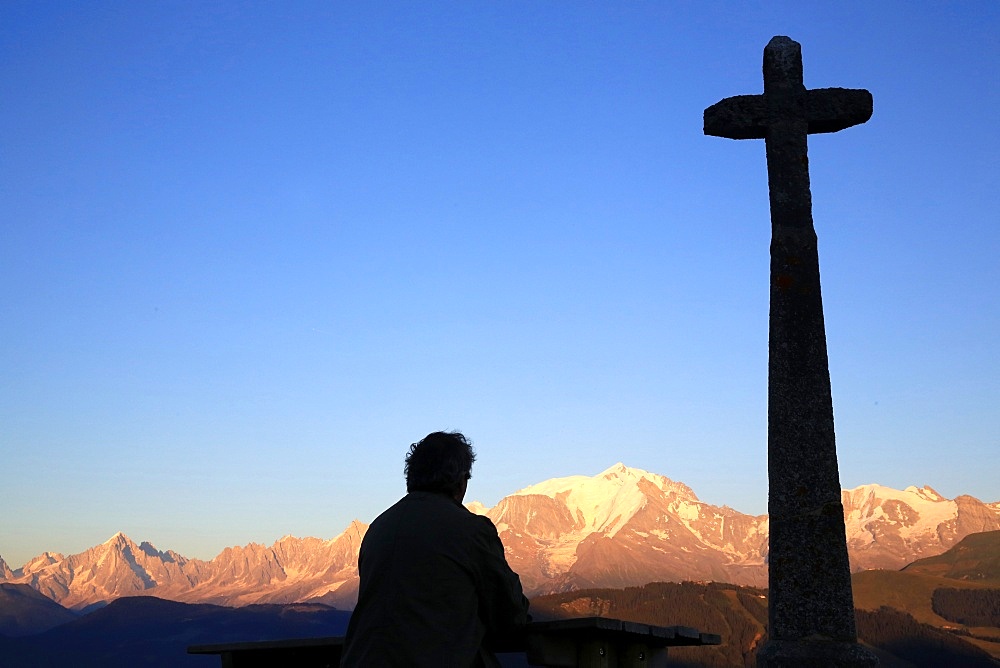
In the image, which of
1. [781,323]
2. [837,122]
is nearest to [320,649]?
[781,323]

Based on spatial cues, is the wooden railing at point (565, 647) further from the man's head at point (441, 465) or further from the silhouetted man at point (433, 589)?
the man's head at point (441, 465)

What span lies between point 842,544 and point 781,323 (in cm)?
183

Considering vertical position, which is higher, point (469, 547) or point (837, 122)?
point (837, 122)

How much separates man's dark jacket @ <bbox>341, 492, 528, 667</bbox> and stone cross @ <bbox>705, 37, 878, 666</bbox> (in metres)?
3.86

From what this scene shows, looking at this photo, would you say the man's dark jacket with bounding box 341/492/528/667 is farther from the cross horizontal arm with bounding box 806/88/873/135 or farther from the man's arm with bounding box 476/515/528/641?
the cross horizontal arm with bounding box 806/88/873/135

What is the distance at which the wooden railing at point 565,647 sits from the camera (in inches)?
203

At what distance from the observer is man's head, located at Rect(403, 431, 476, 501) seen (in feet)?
16.6

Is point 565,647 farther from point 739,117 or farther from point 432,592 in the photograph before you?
point 739,117

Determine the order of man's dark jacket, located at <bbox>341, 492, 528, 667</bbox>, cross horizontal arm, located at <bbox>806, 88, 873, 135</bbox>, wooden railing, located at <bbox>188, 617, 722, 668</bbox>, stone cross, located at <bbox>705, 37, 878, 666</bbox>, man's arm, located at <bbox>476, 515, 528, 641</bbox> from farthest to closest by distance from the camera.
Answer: cross horizontal arm, located at <bbox>806, 88, 873, 135</bbox> < stone cross, located at <bbox>705, 37, 878, 666</bbox> < wooden railing, located at <bbox>188, 617, 722, 668</bbox> < man's arm, located at <bbox>476, 515, 528, 641</bbox> < man's dark jacket, located at <bbox>341, 492, 528, 667</bbox>

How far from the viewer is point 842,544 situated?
8250 millimetres

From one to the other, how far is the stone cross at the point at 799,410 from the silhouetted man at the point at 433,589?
3868mm

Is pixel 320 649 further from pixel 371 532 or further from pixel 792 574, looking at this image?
pixel 792 574

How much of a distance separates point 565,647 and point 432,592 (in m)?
1.01

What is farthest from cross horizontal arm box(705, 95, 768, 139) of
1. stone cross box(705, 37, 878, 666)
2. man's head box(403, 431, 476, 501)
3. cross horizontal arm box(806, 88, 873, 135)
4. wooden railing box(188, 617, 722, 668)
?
man's head box(403, 431, 476, 501)
